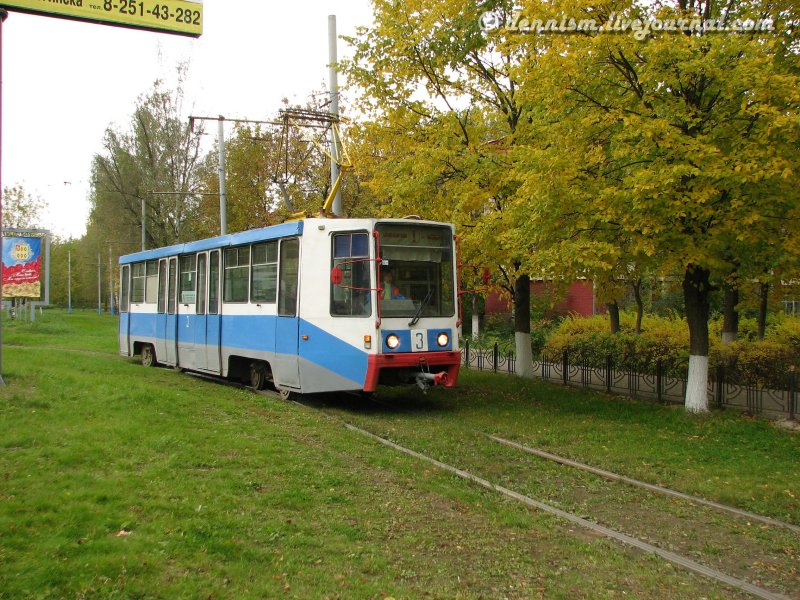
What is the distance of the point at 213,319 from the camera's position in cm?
1562

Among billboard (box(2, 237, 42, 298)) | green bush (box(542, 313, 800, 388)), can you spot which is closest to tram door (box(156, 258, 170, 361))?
green bush (box(542, 313, 800, 388))

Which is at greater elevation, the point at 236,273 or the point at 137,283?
the point at 236,273

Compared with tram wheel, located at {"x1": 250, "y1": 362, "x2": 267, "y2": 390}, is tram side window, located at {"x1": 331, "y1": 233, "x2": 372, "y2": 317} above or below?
above

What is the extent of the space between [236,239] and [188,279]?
3021mm

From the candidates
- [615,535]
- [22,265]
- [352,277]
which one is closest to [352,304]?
[352,277]

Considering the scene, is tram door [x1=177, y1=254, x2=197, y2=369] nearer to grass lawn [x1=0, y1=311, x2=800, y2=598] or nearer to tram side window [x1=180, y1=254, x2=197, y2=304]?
tram side window [x1=180, y1=254, x2=197, y2=304]

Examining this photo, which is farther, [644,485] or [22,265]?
Answer: [22,265]

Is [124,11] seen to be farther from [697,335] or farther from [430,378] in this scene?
[697,335]

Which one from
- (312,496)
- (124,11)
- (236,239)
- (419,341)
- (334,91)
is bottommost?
(312,496)

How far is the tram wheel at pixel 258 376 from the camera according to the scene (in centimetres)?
1462

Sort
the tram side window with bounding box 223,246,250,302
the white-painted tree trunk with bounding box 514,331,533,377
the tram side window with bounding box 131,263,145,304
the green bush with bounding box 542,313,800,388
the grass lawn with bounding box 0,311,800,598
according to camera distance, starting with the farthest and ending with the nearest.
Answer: the tram side window with bounding box 131,263,145,304 < the white-painted tree trunk with bounding box 514,331,533,377 < the tram side window with bounding box 223,246,250,302 < the green bush with bounding box 542,313,800,388 < the grass lawn with bounding box 0,311,800,598

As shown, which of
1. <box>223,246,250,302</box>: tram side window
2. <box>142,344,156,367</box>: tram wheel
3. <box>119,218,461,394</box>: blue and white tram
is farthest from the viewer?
<box>142,344,156,367</box>: tram wheel

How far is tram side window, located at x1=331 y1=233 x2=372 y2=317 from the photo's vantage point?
11766mm

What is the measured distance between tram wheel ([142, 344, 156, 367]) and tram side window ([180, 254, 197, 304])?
10.7 feet
